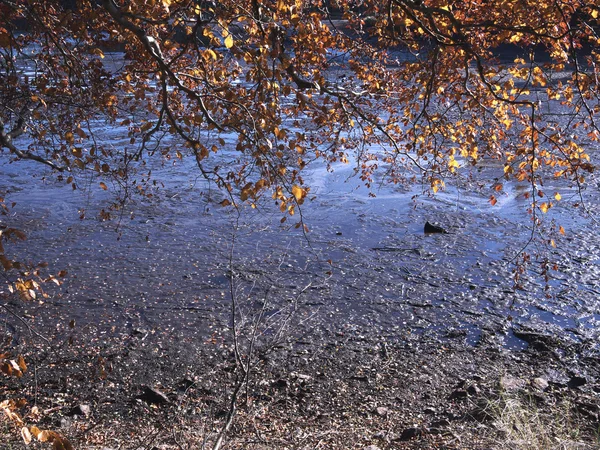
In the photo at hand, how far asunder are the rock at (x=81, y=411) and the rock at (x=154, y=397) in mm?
427

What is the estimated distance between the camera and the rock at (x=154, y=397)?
18.2 ft

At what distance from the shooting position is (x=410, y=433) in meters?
5.03

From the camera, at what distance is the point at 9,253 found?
27.7 feet

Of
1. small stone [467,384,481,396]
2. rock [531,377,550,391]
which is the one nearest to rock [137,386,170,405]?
small stone [467,384,481,396]

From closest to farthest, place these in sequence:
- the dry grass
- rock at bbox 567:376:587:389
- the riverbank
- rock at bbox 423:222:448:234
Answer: the dry grass < the riverbank < rock at bbox 567:376:587:389 < rock at bbox 423:222:448:234

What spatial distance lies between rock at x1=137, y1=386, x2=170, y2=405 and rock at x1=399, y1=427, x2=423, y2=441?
6.32 ft

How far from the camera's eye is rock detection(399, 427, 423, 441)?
5.00 meters

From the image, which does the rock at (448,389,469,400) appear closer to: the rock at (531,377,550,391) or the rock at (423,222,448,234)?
the rock at (531,377,550,391)

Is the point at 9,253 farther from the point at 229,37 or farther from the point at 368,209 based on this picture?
the point at 229,37

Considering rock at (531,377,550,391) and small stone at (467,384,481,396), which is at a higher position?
rock at (531,377,550,391)

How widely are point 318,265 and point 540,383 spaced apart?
126 inches

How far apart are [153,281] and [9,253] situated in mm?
2075

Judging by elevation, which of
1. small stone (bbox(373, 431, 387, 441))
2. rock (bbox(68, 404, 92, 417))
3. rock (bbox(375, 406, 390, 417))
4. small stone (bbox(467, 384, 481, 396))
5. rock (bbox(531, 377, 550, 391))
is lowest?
small stone (bbox(373, 431, 387, 441))

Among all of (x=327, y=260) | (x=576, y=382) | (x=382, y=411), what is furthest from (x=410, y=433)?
(x=327, y=260)
